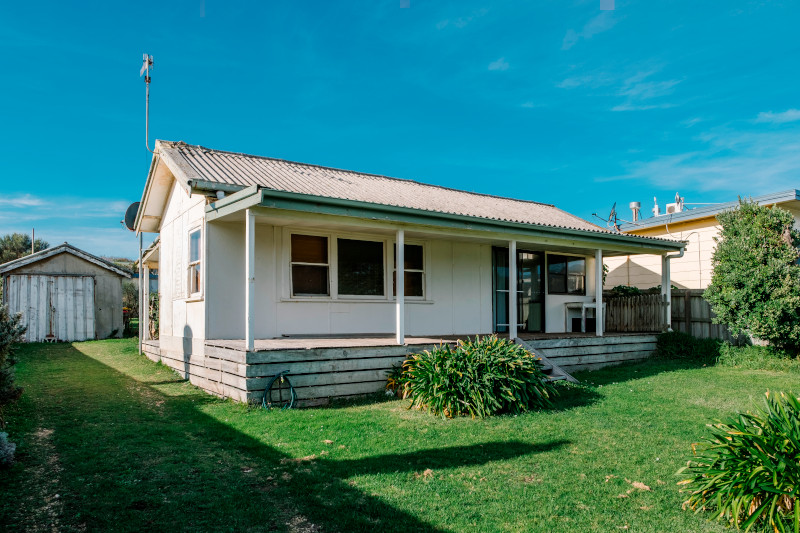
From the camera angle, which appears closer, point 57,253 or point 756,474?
point 756,474

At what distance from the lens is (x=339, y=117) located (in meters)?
25.7

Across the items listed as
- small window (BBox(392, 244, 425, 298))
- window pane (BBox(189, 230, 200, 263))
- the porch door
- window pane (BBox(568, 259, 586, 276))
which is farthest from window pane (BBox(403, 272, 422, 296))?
window pane (BBox(568, 259, 586, 276))

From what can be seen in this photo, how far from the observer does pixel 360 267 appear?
35.6ft

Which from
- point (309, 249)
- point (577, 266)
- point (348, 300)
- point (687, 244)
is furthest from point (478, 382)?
point (687, 244)

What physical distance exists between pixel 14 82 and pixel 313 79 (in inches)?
391

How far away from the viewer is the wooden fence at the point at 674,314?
517 inches

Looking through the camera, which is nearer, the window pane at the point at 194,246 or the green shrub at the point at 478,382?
the green shrub at the point at 478,382

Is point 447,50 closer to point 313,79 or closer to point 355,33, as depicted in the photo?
point 355,33

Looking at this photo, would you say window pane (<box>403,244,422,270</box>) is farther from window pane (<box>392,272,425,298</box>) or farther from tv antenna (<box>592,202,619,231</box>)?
tv antenna (<box>592,202,619,231</box>)

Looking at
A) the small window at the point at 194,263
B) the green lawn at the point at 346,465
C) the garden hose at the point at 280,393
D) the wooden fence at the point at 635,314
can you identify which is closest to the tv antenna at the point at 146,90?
the small window at the point at 194,263

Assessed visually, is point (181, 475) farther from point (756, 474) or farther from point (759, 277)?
point (759, 277)

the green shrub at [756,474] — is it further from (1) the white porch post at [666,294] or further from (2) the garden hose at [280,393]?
(1) the white porch post at [666,294]

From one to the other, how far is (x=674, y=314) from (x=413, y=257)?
24.1 ft

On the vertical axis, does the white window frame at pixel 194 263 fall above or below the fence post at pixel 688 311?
above
